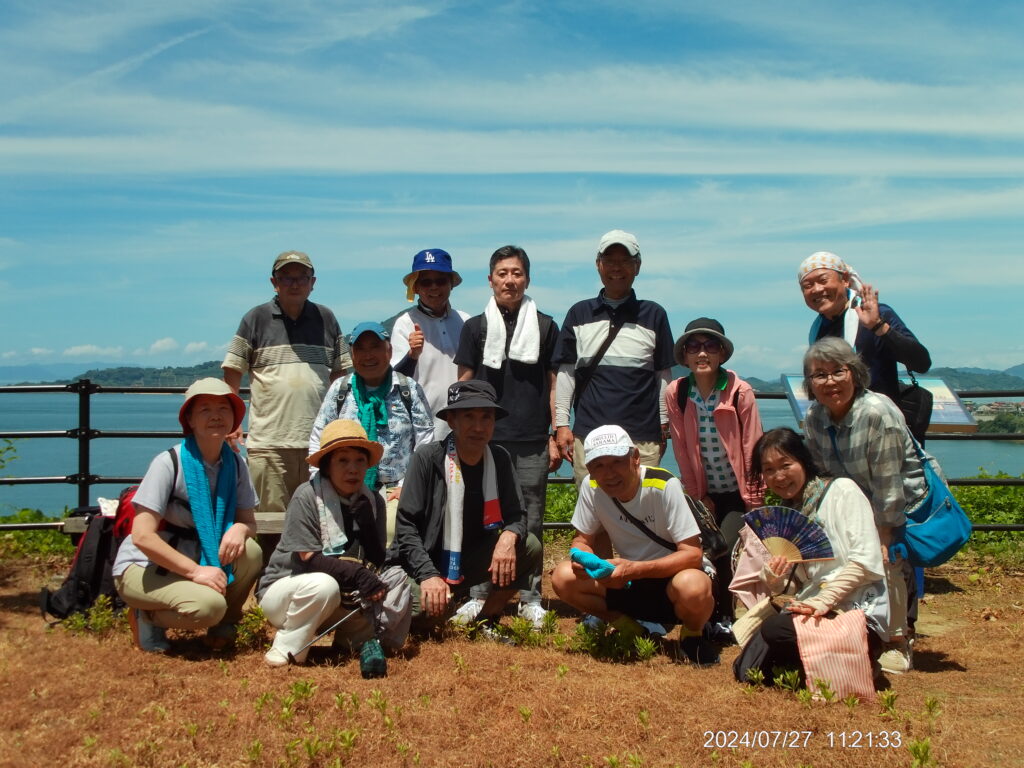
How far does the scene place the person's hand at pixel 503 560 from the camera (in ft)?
16.1

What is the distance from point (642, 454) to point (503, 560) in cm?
114

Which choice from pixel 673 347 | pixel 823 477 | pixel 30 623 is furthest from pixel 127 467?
pixel 823 477

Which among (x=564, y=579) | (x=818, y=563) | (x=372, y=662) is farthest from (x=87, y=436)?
(x=818, y=563)

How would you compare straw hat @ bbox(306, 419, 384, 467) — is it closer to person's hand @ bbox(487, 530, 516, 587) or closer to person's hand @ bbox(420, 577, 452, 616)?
person's hand @ bbox(420, 577, 452, 616)

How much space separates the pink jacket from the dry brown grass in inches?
35.8

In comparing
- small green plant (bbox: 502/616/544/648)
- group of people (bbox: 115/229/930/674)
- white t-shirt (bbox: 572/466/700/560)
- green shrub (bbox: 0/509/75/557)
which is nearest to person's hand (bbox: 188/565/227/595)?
group of people (bbox: 115/229/930/674)

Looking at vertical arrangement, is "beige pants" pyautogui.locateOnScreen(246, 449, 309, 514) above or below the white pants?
above

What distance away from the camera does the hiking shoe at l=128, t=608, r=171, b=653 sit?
4570 mm

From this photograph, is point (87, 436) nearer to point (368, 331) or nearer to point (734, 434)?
point (368, 331)

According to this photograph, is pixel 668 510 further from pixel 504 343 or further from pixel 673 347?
pixel 504 343

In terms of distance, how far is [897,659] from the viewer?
4699 millimetres

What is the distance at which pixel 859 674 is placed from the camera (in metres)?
3.88

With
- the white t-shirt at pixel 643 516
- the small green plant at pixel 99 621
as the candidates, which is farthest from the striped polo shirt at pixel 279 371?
the white t-shirt at pixel 643 516

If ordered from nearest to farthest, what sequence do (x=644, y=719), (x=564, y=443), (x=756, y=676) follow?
(x=644, y=719)
(x=756, y=676)
(x=564, y=443)
